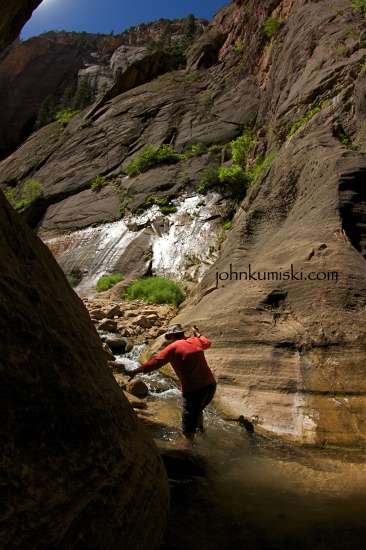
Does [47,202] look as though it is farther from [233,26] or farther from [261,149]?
[233,26]

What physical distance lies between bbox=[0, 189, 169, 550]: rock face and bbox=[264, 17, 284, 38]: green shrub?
21485 mm

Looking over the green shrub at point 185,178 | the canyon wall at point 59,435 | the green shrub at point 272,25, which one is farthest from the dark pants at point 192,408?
the green shrub at point 272,25

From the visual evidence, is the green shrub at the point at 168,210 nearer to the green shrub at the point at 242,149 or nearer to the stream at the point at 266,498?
the green shrub at the point at 242,149

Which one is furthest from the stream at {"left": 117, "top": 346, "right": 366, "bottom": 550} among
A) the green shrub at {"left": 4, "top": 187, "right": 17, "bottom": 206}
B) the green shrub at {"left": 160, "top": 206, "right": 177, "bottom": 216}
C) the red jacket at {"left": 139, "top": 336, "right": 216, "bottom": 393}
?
the green shrub at {"left": 4, "top": 187, "right": 17, "bottom": 206}

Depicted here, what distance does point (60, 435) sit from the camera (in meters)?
1.57

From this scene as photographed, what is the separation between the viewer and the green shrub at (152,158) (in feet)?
69.1

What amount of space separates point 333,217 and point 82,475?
616 cm

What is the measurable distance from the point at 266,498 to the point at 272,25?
72.5ft

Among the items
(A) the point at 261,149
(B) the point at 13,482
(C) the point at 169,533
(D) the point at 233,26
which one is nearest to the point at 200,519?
(C) the point at 169,533

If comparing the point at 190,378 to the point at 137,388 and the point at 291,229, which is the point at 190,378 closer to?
the point at 137,388

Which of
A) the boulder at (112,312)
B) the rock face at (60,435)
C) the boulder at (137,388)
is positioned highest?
the rock face at (60,435)

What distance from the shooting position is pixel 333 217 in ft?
21.6

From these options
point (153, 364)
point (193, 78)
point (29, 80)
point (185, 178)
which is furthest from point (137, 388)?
point (29, 80)

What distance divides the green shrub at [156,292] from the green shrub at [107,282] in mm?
1285
